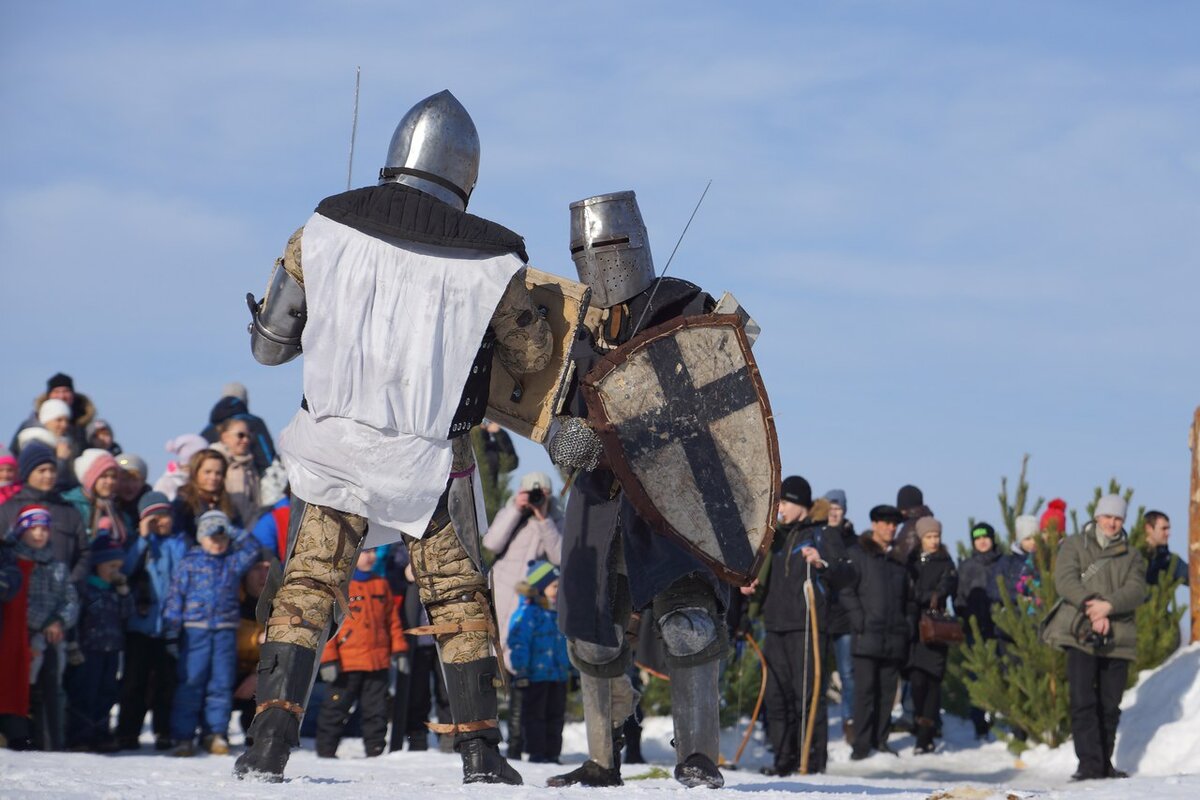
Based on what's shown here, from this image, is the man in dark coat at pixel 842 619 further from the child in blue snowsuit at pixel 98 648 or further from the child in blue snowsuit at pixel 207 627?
the child in blue snowsuit at pixel 98 648

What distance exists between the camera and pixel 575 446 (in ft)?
18.9

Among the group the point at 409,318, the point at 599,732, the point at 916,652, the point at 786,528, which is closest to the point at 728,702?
the point at 916,652

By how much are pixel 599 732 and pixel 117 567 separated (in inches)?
163

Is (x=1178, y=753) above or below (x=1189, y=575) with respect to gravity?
below

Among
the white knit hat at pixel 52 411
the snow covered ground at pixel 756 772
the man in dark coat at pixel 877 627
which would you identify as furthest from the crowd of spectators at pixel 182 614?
the man in dark coat at pixel 877 627

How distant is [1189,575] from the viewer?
1272 centimetres

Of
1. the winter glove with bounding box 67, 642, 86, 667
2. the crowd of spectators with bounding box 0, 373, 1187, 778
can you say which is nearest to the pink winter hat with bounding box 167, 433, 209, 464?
the crowd of spectators with bounding box 0, 373, 1187, 778

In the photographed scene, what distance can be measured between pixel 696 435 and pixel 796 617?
5.41 meters

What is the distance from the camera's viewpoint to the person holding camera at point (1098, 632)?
412 inches

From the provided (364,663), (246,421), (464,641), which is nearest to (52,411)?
(246,421)

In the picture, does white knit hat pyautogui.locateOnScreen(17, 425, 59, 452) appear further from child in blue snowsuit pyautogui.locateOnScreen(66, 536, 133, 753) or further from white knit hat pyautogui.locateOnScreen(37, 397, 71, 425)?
child in blue snowsuit pyautogui.locateOnScreen(66, 536, 133, 753)

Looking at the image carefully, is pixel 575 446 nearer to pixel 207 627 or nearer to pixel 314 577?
pixel 314 577

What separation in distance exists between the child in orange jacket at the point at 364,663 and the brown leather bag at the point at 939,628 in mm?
4389

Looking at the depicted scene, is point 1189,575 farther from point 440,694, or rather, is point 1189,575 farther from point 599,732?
point 599,732
